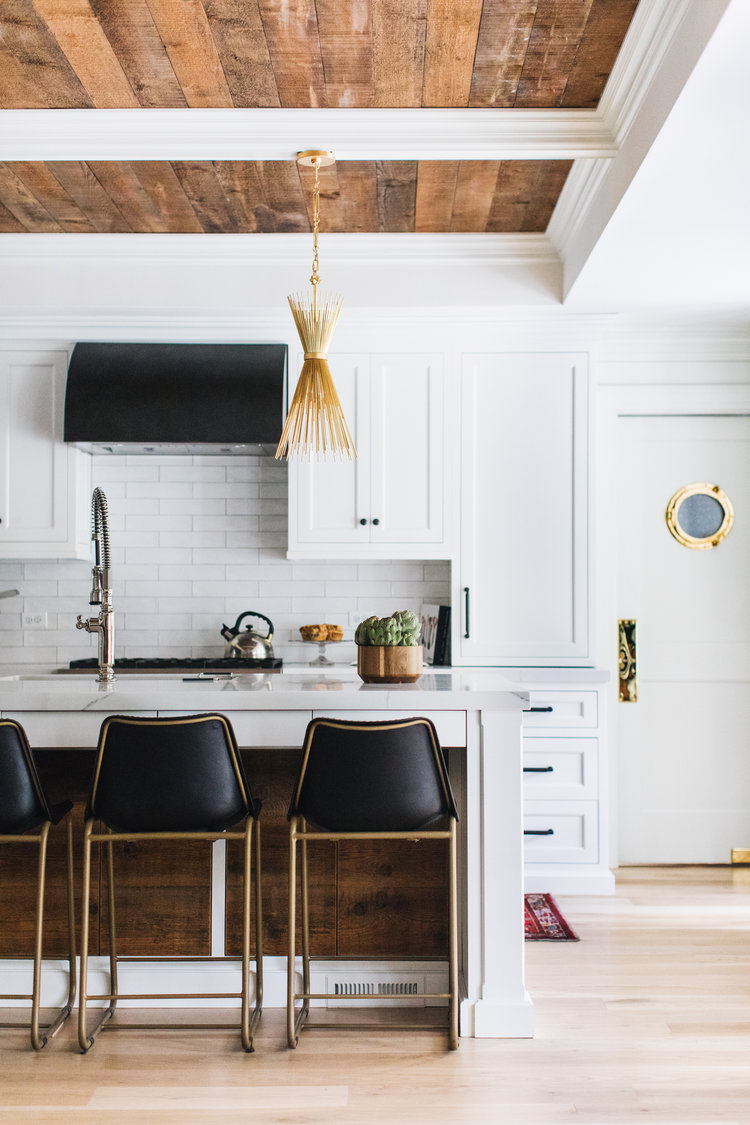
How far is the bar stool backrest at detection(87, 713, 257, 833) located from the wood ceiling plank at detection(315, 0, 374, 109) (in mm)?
1912

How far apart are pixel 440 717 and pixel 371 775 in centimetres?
34

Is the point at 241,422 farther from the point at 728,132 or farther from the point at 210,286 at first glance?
the point at 728,132

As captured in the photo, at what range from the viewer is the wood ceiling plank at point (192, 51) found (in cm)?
260

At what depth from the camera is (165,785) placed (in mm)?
2545

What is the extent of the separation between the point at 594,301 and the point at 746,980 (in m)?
2.75

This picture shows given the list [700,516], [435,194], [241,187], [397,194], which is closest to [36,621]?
[241,187]

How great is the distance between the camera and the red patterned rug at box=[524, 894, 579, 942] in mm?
3602

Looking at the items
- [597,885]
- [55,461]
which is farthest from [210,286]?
[597,885]

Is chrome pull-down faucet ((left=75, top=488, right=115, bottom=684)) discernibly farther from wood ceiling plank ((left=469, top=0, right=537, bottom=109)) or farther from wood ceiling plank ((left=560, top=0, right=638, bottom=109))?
wood ceiling plank ((left=560, top=0, right=638, bottom=109))

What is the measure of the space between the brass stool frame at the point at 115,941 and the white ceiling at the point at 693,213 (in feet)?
7.19

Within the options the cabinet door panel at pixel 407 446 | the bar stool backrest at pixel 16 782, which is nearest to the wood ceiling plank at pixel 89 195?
the cabinet door panel at pixel 407 446

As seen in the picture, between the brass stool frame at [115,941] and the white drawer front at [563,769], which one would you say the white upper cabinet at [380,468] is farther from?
the brass stool frame at [115,941]

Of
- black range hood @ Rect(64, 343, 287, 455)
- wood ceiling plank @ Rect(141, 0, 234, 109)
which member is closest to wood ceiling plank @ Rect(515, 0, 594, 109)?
wood ceiling plank @ Rect(141, 0, 234, 109)

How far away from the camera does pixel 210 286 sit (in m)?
4.41
